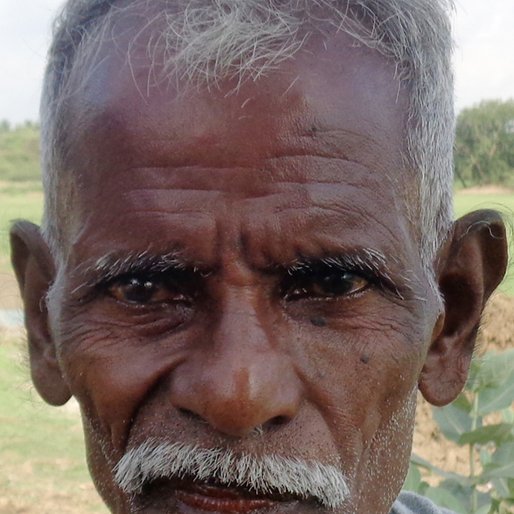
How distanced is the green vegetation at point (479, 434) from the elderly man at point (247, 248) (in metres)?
1.14

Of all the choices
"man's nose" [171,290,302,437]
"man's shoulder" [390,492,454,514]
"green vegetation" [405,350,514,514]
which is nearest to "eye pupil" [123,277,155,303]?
"man's nose" [171,290,302,437]

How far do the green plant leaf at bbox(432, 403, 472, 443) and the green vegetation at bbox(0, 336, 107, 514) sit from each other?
3.74 metres

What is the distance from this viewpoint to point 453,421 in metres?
2.90

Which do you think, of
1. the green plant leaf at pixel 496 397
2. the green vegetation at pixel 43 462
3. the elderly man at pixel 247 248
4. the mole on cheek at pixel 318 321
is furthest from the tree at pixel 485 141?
the green vegetation at pixel 43 462

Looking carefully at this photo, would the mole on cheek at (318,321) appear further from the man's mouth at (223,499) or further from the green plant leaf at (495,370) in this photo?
the green plant leaf at (495,370)

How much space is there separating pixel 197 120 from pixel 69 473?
19.9 feet

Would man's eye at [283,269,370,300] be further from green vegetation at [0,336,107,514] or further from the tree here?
green vegetation at [0,336,107,514]

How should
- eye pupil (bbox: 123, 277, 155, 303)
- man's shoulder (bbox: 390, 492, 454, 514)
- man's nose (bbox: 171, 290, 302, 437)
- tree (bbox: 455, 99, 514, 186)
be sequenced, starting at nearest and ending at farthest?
1. man's nose (bbox: 171, 290, 302, 437)
2. eye pupil (bbox: 123, 277, 155, 303)
3. man's shoulder (bbox: 390, 492, 454, 514)
4. tree (bbox: 455, 99, 514, 186)

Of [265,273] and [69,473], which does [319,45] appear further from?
[69,473]

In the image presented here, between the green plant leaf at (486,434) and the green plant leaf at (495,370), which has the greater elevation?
the green plant leaf at (495,370)

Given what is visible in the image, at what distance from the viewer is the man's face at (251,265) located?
4.64 feet

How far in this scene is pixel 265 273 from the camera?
1472mm

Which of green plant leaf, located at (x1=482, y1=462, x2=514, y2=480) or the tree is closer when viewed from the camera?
green plant leaf, located at (x1=482, y1=462, x2=514, y2=480)

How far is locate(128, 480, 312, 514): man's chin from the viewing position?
141 cm
